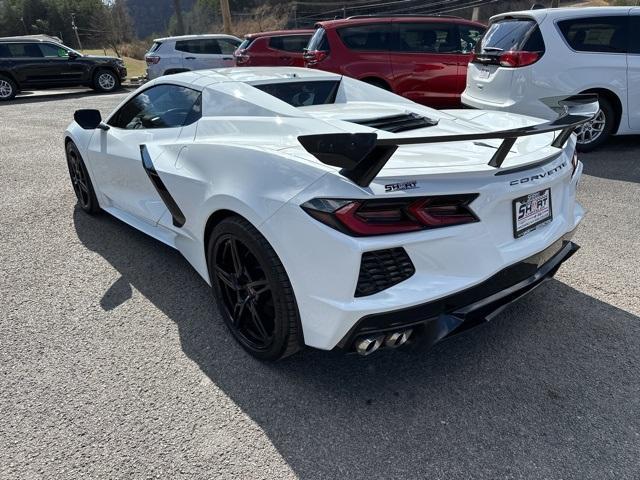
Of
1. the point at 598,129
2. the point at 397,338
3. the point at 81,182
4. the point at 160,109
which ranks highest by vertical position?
the point at 160,109

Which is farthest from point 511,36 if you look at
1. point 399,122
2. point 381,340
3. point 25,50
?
point 25,50

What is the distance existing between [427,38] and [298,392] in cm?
723

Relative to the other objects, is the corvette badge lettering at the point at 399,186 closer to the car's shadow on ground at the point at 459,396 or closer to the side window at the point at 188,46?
the car's shadow on ground at the point at 459,396

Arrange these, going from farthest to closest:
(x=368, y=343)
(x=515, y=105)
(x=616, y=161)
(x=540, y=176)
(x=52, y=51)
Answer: (x=52, y=51) → (x=515, y=105) → (x=616, y=161) → (x=540, y=176) → (x=368, y=343)

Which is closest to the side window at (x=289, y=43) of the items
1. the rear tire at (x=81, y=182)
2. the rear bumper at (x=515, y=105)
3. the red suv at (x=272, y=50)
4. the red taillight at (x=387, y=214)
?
the red suv at (x=272, y=50)

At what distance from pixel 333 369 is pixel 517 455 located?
926mm

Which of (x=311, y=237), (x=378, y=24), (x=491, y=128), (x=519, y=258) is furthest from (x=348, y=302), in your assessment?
(x=378, y=24)

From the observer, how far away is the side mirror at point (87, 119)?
3977 mm

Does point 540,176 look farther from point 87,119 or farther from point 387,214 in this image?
point 87,119

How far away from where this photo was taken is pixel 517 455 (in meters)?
1.94

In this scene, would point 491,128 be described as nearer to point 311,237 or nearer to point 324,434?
point 311,237

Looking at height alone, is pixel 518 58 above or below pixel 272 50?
below

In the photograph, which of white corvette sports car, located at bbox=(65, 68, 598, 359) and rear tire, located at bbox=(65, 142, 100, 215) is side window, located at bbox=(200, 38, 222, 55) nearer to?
rear tire, located at bbox=(65, 142, 100, 215)

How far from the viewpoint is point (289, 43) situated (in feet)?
35.7
